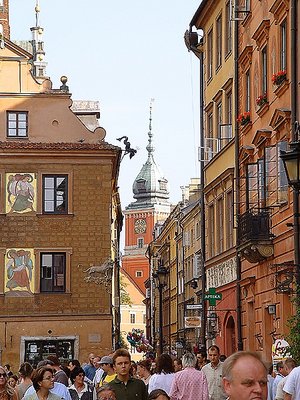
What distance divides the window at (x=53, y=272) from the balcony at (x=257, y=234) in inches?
738

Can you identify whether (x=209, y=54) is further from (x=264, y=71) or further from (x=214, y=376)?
(x=214, y=376)

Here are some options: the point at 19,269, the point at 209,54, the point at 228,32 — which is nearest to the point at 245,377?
the point at 228,32

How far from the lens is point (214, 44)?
38.8 metres

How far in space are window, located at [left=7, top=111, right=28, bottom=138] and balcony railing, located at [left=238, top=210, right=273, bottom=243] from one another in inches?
788

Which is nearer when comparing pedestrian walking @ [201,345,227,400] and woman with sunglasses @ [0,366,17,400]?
woman with sunglasses @ [0,366,17,400]

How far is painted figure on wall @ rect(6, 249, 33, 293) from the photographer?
46.6 m

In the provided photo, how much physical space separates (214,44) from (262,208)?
1240 cm

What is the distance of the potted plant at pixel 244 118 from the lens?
104 feet

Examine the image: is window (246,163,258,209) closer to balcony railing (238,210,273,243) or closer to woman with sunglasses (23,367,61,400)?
balcony railing (238,210,273,243)

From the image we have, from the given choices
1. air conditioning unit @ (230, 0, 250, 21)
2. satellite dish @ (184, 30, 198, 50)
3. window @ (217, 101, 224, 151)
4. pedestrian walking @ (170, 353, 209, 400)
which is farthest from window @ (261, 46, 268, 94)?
pedestrian walking @ (170, 353, 209, 400)

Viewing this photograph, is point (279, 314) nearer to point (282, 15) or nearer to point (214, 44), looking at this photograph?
point (282, 15)

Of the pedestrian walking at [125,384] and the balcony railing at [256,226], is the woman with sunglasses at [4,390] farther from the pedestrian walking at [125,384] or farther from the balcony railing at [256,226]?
the balcony railing at [256,226]

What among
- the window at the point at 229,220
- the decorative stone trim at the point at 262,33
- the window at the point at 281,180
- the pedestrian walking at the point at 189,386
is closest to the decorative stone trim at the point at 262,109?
the decorative stone trim at the point at 262,33

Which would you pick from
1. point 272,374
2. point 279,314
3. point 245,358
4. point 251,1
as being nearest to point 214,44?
point 251,1
